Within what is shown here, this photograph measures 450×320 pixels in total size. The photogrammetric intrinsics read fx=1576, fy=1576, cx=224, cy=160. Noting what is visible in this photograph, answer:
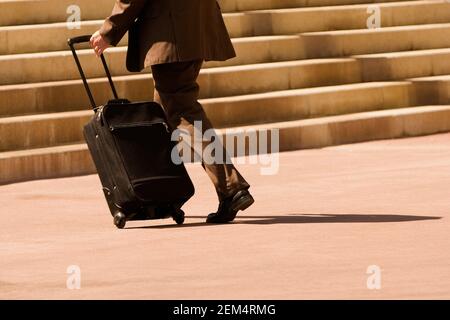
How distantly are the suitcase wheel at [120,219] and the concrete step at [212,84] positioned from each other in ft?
11.7

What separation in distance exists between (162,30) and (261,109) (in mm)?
4866

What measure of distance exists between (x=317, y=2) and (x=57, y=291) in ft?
31.7

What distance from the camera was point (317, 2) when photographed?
1605 centimetres

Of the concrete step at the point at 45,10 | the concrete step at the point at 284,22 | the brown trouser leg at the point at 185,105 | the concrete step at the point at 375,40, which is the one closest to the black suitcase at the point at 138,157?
the brown trouser leg at the point at 185,105

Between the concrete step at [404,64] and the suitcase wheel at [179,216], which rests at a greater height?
the concrete step at [404,64]

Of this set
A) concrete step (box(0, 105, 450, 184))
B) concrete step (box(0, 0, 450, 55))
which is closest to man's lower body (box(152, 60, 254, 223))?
concrete step (box(0, 105, 450, 184))

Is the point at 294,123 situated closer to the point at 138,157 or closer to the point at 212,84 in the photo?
the point at 212,84

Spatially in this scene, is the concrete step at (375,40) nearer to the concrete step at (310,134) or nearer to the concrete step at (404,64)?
the concrete step at (404,64)

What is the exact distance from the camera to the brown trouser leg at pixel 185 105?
8.77 metres

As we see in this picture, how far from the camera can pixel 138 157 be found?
864cm

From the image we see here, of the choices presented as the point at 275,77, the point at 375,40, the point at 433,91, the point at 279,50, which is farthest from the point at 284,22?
the point at 433,91

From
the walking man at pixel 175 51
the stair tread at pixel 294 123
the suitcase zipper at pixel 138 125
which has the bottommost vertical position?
the suitcase zipper at pixel 138 125

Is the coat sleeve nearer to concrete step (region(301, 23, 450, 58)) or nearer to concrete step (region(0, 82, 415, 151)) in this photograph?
concrete step (region(0, 82, 415, 151))

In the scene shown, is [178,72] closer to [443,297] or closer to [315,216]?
[315,216]
